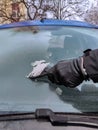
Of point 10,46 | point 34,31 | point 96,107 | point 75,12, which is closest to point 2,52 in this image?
point 10,46

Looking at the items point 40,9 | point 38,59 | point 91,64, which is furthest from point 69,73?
point 40,9

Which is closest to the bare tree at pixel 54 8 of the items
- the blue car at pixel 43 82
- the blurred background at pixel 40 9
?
the blurred background at pixel 40 9

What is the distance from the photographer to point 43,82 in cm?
297

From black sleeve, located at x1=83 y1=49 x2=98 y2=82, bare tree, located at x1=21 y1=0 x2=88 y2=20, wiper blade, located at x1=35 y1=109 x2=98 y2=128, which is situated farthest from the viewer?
bare tree, located at x1=21 y1=0 x2=88 y2=20

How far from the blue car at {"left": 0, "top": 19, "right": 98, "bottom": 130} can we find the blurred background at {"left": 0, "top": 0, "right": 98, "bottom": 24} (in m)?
26.2

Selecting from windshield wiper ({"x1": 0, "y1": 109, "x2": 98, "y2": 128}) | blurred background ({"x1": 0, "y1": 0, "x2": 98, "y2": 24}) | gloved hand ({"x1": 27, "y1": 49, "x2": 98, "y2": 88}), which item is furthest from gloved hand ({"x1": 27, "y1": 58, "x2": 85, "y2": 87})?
blurred background ({"x1": 0, "y1": 0, "x2": 98, "y2": 24})

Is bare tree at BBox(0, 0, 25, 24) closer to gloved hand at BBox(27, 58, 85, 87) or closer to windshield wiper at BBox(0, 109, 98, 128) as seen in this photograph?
gloved hand at BBox(27, 58, 85, 87)

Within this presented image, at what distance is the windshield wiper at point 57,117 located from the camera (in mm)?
2387

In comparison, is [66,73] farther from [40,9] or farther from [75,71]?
[40,9]

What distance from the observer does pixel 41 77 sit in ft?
9.88

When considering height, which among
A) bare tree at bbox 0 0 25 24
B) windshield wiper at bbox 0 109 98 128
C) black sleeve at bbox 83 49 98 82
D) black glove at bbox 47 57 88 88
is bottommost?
bare tree at bbox 0 0 25 24

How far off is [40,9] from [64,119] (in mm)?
30349

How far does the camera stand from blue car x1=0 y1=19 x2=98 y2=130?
250cm

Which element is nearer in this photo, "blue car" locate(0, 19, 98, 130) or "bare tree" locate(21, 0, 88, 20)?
"blue car" locate(0, 19, 98, 130)
